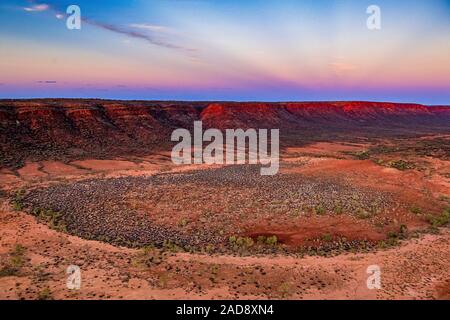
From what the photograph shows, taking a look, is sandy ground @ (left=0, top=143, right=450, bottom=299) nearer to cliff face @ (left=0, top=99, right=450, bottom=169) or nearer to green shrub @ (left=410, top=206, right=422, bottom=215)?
green shrub @ (left=410, top=206, right=422, bottom=215)

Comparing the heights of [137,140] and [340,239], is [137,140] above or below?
above

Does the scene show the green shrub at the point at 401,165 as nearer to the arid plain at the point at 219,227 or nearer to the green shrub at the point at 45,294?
the arid plain at the point at 219,227

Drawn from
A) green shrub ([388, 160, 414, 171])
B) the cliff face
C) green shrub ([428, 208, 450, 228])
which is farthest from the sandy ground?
the cliff face

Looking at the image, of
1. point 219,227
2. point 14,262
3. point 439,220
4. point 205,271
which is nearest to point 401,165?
point 439,220

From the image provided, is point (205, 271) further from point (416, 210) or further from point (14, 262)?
point (416, 210)

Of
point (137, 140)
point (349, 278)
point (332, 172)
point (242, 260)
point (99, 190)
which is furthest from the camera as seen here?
point (137, 140)

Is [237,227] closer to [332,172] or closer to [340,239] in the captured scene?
[340,239]
